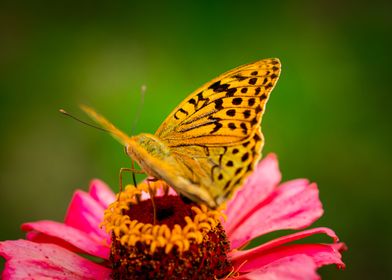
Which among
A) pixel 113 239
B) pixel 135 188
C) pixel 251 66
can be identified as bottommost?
pixel 113 239

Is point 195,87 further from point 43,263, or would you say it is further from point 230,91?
point 43,263

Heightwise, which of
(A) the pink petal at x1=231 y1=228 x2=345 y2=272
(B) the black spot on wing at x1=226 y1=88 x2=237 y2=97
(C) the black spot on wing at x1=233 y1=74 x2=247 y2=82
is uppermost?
(C) the black spot on wing at x1=233 y1=74 x2=247 y2=82

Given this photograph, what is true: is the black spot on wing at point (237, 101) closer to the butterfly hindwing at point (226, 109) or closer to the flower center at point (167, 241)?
the butterfly hindwing at point (226, 109)

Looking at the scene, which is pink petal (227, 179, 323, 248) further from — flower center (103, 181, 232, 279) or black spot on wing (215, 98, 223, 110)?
black spot on wing (215, 98, 223, 110)

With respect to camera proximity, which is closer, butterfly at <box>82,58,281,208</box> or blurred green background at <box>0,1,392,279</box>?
butterfly at <box>82,58,281,208</box>

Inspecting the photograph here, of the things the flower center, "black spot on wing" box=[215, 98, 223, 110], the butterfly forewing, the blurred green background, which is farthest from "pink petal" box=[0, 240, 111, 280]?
the blurred green background

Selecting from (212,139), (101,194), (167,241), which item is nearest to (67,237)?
(101,194)

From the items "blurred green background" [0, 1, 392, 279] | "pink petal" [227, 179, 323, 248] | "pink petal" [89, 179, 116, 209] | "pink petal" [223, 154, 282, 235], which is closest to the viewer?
"pink petal" [227, 179, 323, 248]

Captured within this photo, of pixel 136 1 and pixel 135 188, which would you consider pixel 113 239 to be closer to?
pixel 135 188

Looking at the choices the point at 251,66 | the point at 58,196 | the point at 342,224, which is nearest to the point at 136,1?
the point at 58,196
